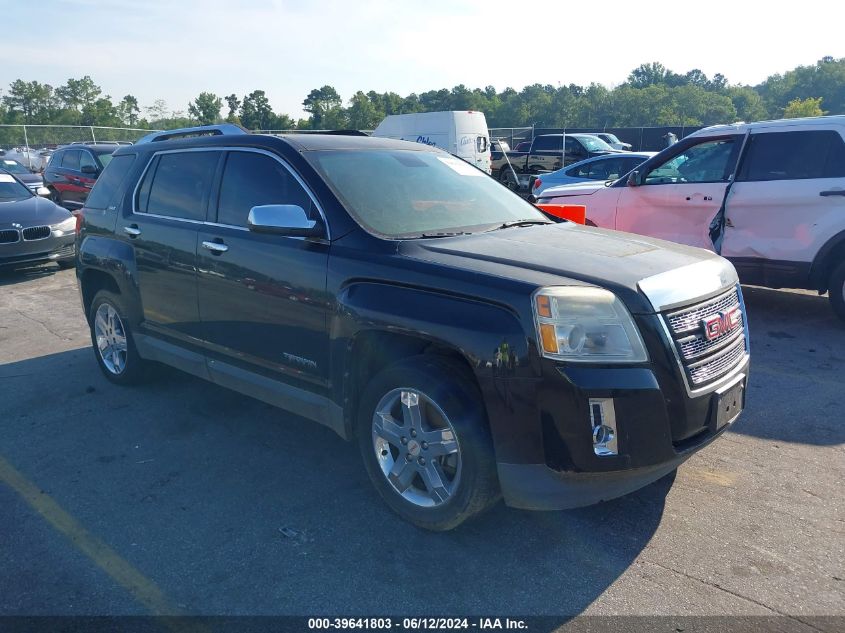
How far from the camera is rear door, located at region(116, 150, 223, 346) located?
4508mm

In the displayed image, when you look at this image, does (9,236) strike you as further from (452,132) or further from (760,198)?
(452,132)

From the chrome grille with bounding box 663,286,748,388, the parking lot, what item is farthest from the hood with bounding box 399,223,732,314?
the parking lot

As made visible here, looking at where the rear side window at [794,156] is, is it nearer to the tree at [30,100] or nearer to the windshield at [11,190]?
the windshield at [11,190]

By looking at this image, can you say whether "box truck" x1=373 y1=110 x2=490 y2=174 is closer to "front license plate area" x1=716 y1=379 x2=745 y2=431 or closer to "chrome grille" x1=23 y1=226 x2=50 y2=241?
"chrome grille" x1=23 y1=226 x2=50 y2=241

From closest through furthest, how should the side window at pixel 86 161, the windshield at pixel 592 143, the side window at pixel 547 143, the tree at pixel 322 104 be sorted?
1. the side window at pixel 86 161
2. the windshield at pixel 592 143
3. the side window at pixel 547 143
4. the tree at pixel 322 104

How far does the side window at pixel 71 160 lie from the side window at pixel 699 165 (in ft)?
40.9

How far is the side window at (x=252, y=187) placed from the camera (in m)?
3.99

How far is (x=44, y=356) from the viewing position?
6.49 meters

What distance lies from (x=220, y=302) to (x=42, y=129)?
35981 millimetres

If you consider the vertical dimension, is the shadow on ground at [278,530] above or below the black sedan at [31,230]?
below

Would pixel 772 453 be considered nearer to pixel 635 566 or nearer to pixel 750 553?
pixel 750 553

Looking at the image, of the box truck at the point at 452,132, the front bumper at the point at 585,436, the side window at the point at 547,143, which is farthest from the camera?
the side window at the point at 547,143

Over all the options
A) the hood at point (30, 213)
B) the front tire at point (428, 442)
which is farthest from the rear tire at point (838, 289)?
the hood at point (30, 213)

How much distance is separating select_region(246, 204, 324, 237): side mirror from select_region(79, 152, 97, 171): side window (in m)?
12.7
